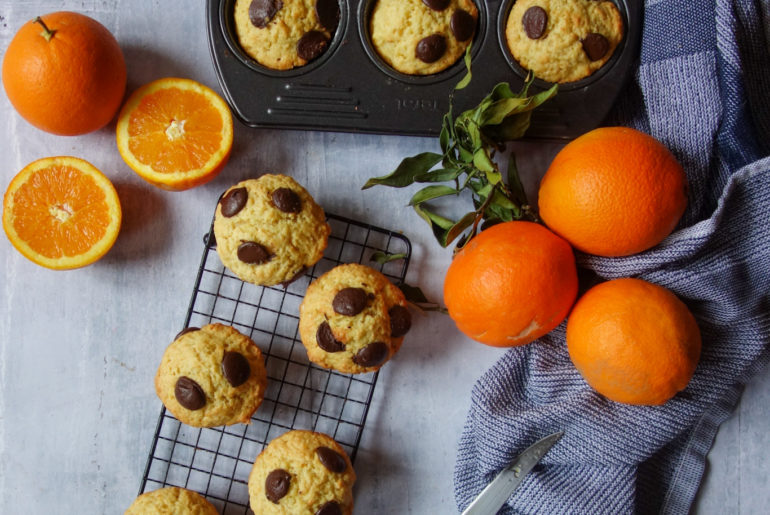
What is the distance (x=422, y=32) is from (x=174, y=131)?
30.9 inches

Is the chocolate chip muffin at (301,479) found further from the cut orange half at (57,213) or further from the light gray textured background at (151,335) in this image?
the cut orange half at (57,213)

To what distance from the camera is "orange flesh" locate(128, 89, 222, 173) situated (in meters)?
1.98

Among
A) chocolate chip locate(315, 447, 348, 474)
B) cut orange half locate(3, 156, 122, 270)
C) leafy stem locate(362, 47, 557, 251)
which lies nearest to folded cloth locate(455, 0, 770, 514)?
leafy stem locate(362, 47, 557, 251)

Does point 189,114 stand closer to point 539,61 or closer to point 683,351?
point 539,61

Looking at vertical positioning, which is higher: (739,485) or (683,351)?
(683,351)

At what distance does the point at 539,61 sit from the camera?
1939 mm

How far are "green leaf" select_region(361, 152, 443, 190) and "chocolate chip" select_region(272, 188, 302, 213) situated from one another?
0.71 ft

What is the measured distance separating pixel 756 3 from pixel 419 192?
112 cm

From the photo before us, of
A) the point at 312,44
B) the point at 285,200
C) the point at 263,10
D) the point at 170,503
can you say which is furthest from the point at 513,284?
the point at 170,503

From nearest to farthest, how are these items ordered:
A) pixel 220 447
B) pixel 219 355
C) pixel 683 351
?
pixel 683 351 < pixel 219 355 < pixel 220 447

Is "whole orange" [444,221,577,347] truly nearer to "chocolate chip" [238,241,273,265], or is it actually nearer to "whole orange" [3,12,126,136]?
"chocolate chip" [238,241,273,265]

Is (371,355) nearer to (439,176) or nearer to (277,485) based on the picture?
(277,485)

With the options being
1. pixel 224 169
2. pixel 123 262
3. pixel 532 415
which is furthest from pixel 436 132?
pixel 123 262

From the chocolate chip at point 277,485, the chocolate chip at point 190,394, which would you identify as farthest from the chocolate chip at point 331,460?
the chocolate chip at point 190,394
